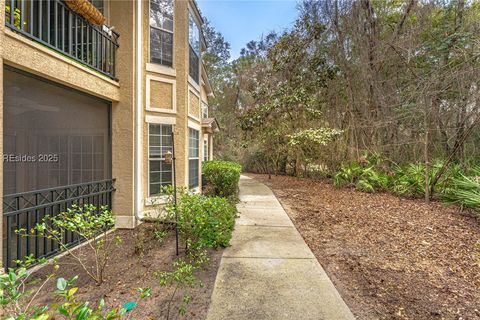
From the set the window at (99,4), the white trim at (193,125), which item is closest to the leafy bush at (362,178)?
the white trim at (193,125)

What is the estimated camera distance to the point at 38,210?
12.8 feet

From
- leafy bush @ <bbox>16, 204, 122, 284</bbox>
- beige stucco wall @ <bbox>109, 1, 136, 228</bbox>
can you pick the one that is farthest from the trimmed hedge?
beige stucco wall @ <bbox>109, 1, 136, 228</bbox>

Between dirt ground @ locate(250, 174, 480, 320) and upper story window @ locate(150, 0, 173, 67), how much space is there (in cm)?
530

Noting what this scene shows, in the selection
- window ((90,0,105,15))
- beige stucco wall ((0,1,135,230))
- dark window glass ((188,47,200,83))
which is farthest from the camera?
dark window glass ((188,47,200,83))

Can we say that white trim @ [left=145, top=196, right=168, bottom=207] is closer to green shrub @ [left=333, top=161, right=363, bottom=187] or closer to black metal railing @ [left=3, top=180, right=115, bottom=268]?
black metal railing @ [left=3, top=180, right=115, bottom=268]

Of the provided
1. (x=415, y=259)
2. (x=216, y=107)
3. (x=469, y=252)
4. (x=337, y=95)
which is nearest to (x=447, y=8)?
(x=337, y=95)

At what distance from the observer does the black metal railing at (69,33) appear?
153 inches

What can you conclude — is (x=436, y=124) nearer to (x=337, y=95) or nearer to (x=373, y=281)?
(x=337, y=95)

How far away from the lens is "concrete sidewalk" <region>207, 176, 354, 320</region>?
273 cm

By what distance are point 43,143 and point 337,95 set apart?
12.9 metres

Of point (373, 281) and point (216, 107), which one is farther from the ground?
point (216, 107)

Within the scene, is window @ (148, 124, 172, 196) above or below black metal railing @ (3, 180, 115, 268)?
above

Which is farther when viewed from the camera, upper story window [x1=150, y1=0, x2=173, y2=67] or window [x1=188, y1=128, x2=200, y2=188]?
window [x1=188, y1=128, x2=200, y2=188]

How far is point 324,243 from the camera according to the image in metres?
4.77
